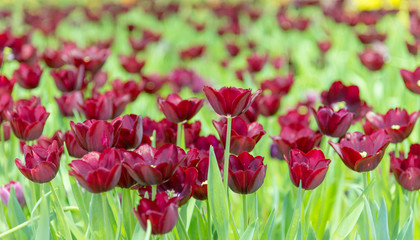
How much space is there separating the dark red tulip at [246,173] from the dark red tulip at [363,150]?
0.17 meters

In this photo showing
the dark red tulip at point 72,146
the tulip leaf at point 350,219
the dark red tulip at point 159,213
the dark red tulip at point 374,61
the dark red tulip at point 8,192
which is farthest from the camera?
the dark red tulip at point 374,61

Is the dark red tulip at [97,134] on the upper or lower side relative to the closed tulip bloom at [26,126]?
lower

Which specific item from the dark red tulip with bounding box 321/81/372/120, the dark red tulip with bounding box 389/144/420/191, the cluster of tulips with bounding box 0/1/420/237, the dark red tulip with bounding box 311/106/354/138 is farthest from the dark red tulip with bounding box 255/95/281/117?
the dark red tulip with bounding box 389/144/420/191

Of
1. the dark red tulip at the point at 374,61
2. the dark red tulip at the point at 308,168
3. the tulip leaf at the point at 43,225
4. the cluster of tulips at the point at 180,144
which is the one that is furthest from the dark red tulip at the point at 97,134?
the dark red tulip at the point at 374,61

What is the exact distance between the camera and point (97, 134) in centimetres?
106

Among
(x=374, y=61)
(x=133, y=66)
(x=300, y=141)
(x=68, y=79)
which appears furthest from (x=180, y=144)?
(x=374, y=61)

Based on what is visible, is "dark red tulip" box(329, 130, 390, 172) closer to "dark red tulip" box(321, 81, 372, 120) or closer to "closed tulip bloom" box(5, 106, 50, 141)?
"dark red tulip" box(321, 81, 372, 120)

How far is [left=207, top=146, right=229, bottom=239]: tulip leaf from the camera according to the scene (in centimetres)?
104

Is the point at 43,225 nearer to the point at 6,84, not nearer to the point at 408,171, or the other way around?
the point at 408,171

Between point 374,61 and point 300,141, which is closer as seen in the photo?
point 300,141

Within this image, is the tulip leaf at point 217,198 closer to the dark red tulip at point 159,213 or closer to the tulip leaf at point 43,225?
the dark red tulip at point 159,213

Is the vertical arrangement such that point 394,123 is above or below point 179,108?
below

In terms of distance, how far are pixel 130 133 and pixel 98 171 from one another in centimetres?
22

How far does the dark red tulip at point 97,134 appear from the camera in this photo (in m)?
1.05
